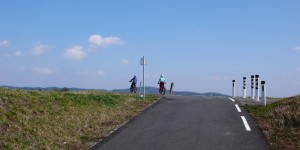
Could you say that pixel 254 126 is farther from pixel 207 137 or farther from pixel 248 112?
pixel 248 112

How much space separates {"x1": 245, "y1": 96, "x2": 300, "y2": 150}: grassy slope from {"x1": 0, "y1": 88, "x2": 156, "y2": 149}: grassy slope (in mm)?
4986

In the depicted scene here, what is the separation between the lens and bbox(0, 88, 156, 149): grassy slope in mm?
10148

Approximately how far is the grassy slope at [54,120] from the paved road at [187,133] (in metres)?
0.82

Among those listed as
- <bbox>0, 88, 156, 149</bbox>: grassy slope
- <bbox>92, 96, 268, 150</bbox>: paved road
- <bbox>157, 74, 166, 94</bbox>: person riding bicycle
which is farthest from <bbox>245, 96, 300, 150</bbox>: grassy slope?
<bbox>157, 74, 166, 94</bbox>: person riding bicycle

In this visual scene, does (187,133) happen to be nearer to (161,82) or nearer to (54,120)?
(54,120)

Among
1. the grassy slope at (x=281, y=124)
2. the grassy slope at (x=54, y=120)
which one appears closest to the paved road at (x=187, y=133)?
the grassy slope at (x=281, y=124)

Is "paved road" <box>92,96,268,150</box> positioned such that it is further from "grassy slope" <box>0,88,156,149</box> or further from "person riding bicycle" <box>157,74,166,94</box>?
"person riding bicycle" <box>157,74,166,94</box>

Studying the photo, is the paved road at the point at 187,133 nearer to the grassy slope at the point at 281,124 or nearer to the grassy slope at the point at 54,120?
the grassy slope at the point at 281,124

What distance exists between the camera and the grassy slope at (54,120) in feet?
33.3

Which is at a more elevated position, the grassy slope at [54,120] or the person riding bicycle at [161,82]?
the person riding bicycle at [161,82]

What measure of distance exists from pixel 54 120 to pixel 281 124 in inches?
293

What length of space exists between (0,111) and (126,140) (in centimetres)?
368

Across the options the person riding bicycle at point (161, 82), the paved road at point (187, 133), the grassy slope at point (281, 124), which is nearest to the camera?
the paved road at point (187, 133)

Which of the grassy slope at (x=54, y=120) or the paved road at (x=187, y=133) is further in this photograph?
the grassy slope at (x=54, y=120)
